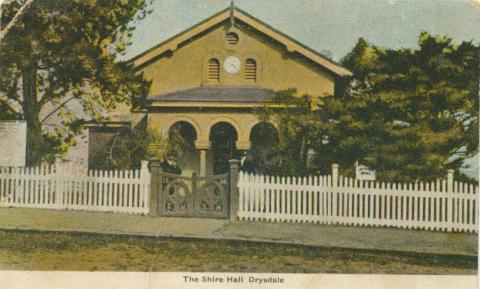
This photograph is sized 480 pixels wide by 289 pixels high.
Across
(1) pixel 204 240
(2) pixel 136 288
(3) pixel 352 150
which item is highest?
Result: (3) pixel 352 150

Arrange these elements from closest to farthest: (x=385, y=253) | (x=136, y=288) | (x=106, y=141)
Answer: (x=136, y=288), (x=385, y=253), (x=106, y=141)

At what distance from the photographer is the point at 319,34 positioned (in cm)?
752

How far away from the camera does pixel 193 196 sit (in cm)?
793

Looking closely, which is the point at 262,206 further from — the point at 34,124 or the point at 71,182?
the point at 34,124

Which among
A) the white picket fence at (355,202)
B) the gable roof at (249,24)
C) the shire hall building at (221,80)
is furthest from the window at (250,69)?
the white picket fence at (355,202)

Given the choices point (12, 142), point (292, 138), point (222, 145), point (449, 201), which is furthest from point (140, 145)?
point (449, 201)

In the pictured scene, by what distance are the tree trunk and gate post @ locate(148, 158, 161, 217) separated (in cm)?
144

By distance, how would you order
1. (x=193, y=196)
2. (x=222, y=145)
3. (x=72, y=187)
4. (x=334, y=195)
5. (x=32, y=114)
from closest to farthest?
(x=32, y=114)
(x=72, y=187)
(x=334, y=195)
(x=193, y=196)
(x=222, y=145)

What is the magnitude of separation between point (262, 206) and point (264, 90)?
152cm

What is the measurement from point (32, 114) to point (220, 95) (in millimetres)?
2409

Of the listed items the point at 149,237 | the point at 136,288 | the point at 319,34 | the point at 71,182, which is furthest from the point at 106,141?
the point at 319,34

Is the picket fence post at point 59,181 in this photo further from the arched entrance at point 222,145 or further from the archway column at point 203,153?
the arched entrance at point 222,145

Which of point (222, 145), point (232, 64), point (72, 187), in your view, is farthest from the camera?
point (222, 145)

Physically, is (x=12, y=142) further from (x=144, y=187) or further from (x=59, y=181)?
(x=144, y=187)
